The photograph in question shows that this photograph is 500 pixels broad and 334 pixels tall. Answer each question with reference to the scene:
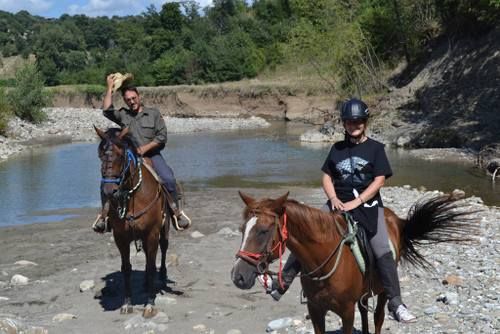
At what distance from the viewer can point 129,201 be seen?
25.0 ft

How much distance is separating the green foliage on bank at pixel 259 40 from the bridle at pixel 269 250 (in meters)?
24.1

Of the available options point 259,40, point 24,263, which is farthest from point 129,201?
point 259,40

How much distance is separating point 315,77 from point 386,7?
785 centimetres

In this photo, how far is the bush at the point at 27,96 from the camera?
4412 centimetres

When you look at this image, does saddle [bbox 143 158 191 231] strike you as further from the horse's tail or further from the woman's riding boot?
the woman's riding boot

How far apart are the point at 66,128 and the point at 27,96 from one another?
3.81m

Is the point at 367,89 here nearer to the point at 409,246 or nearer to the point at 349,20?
the point at 349,20

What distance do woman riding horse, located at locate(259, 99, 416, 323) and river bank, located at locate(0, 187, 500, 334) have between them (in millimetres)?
1426

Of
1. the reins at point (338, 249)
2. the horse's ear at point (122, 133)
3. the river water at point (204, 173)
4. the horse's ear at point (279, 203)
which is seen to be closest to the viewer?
the horse's ear at point (279, 203)

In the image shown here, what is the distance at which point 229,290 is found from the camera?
28.5 ft

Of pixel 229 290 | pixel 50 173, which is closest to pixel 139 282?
pixel 229 290

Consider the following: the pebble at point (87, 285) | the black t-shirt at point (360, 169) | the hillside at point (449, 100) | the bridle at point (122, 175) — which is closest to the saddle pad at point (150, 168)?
the bridle at point (122, 175)

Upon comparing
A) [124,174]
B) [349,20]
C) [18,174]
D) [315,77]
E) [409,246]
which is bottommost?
[18,174]

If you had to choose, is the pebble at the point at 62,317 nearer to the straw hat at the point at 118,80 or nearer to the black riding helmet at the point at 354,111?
the straw hat at the point at 118,80
